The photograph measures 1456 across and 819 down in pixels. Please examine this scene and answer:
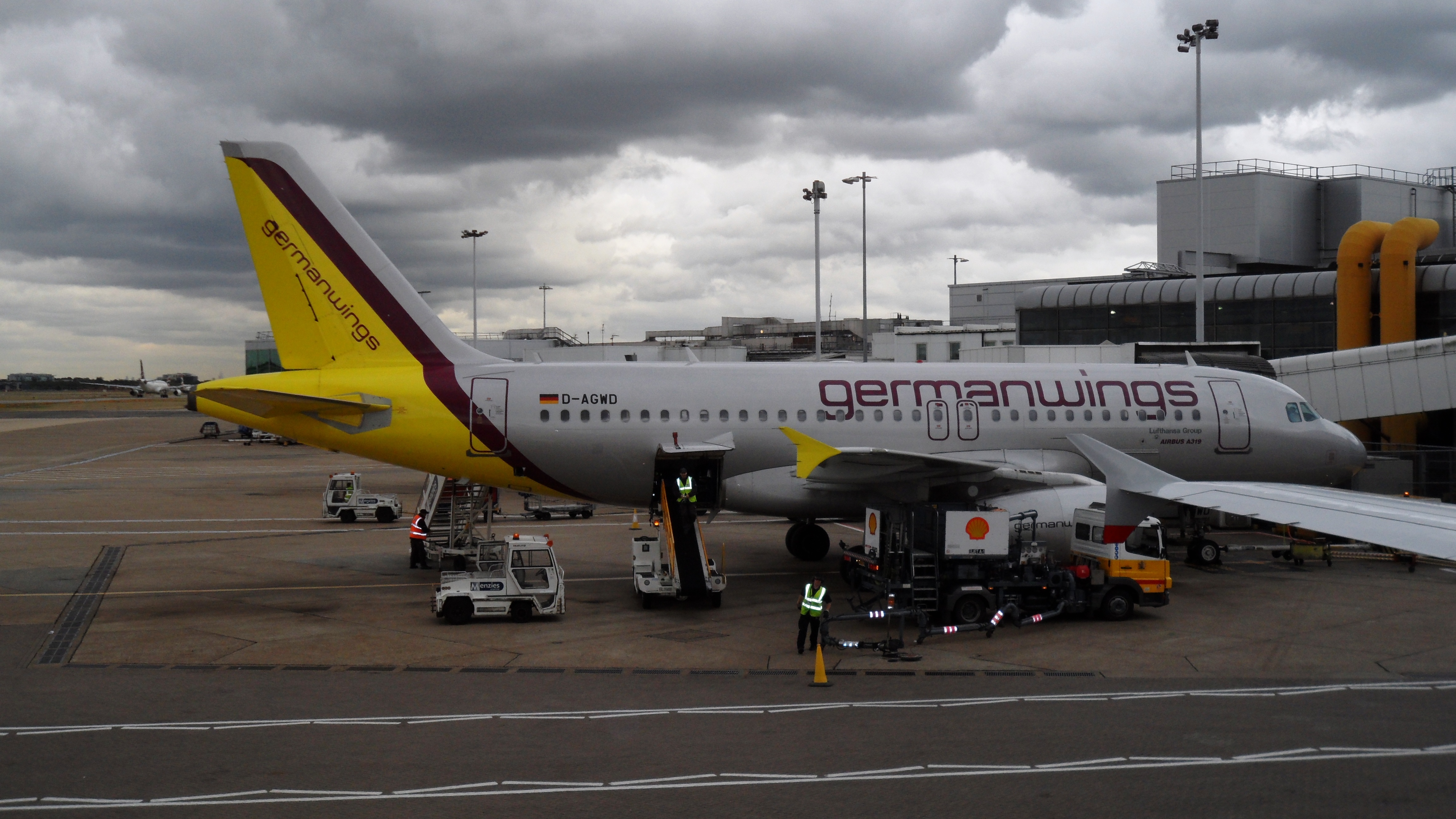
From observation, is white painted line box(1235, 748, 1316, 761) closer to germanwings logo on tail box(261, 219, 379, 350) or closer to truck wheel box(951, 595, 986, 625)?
truck wheel box(951, 595, 986, 625)

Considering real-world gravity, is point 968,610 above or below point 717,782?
above

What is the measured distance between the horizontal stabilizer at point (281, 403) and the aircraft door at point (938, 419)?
13884mm

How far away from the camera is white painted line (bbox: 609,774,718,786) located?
12828 mm

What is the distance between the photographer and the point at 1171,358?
4341 centimetres

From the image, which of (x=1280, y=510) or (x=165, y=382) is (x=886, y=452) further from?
(x=165, y=382)

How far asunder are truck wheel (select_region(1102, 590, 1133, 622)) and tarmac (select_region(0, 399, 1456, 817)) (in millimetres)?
211

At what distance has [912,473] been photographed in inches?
1000

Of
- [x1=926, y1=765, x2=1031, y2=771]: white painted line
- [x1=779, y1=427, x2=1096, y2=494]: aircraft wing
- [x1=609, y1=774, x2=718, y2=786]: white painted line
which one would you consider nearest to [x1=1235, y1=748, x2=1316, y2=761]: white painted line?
[x1=926, y1=765, x2=1031, y2=771]: white painted line

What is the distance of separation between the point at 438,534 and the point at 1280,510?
2184 cm

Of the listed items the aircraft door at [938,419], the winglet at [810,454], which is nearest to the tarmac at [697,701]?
the winglet at [810,454]

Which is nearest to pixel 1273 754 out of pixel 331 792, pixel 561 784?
pixel 561 784

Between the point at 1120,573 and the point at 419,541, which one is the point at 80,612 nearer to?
the point at 419,541

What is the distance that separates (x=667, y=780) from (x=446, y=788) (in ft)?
8.62

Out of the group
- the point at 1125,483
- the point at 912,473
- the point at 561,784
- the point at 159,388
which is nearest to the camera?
the point at 561,784
